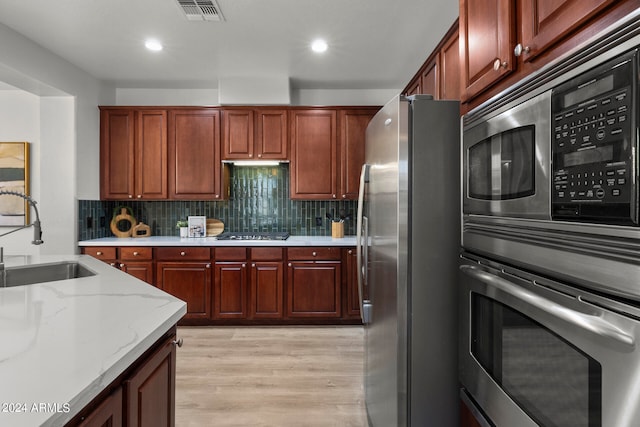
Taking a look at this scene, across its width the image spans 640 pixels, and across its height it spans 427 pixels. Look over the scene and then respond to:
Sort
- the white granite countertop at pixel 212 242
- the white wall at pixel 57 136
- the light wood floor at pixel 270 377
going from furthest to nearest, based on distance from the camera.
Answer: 1. the white granite countertop at pixel 212 242
2. the white wall at pixel 57 136
3. the light wood floor at pixel 270 377

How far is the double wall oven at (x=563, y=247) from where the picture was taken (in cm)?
57

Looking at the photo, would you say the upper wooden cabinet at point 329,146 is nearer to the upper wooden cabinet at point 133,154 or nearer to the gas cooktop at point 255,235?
the gas cooktop at point 255,235

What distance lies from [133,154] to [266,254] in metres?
1.85

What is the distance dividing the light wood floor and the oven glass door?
135 cm

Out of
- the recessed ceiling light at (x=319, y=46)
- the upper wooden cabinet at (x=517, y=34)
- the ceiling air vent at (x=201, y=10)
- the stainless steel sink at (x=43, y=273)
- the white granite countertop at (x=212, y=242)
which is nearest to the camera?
the upper wooden cabinet at (x=517, y=34)

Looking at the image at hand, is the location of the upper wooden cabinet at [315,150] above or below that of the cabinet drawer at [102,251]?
above

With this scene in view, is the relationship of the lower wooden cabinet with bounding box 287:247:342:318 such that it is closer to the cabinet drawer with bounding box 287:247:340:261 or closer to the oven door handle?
the cabinet drawer with bounding box 287:247:340:261

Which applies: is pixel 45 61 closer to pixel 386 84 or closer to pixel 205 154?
pixel 205 154

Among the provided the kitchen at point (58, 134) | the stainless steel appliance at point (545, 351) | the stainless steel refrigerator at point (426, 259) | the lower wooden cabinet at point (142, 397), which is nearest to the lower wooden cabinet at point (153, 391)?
the lower wooden cabinet at point (142, 397)

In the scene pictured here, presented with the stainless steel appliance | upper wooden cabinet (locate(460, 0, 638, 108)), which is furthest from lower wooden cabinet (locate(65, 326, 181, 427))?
upper wooden cabinet (locate(460, 0, 638, 108))

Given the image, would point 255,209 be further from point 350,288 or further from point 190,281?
point 350,288

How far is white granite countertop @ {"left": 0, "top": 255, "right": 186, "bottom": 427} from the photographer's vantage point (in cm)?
65

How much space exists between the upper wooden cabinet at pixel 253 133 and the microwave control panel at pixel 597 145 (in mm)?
3331

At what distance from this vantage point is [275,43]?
298cm
